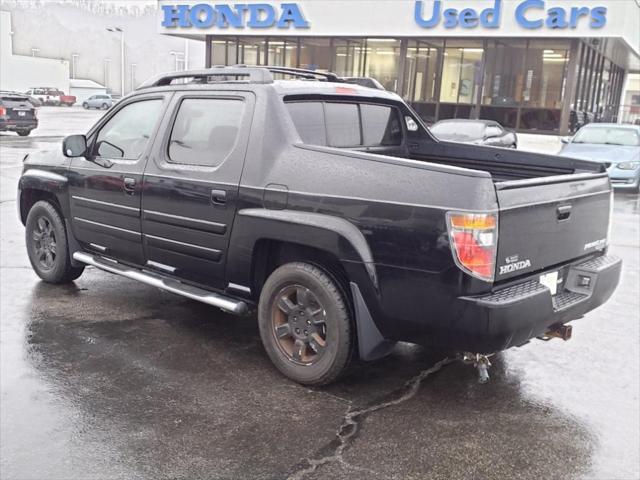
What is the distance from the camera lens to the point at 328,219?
Answer: 383 cm

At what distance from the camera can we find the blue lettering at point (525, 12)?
24.1 m

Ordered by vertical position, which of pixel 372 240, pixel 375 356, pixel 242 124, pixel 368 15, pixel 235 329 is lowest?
pixel 235 329

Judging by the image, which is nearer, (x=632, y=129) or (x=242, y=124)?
(x=242, y=124)

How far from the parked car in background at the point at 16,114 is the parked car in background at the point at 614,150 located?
62.6ft

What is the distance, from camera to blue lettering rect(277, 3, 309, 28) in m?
28.7

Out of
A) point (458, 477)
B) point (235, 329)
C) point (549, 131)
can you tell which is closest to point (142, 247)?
point (235, 329)

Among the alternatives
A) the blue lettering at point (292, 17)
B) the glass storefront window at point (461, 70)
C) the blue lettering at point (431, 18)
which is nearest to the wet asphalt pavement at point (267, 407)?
the blue lettering at point (431, 18)

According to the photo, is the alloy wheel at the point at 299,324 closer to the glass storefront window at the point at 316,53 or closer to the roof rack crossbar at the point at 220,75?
the roof rack crossbar at the point at 220,75

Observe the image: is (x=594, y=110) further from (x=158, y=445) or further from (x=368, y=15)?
(x=158, y=445)

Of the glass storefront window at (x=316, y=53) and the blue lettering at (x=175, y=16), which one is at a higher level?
the blue lettering at (x=175, y=16)

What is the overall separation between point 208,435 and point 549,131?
80.2ft

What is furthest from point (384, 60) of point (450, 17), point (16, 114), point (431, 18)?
point (16, 114)

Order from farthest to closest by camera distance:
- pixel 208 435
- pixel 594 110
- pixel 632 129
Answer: pixel 594 110
pixel 632 129
pixel 208 435

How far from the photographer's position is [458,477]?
317cm
